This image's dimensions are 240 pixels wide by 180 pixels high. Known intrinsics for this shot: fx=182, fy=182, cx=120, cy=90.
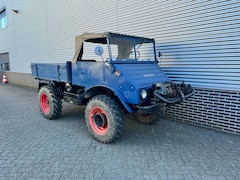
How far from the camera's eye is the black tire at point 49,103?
4.92m

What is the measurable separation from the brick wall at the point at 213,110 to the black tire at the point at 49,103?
10.8ft

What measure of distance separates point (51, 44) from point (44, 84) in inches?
185

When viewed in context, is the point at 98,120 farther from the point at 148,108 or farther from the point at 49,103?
the point at 49,103

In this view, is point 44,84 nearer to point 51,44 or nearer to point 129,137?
point 129,137

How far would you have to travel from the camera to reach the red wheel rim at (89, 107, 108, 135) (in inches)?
146

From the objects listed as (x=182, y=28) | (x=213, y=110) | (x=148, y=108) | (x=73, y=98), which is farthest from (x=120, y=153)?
(x=182, y=28)

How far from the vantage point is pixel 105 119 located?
3697 millimetres

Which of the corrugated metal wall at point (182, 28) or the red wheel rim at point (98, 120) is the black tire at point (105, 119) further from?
the corrugated metal wall at point (182, 28)

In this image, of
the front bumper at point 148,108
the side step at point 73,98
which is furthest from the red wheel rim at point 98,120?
the front bumper at point 148,108

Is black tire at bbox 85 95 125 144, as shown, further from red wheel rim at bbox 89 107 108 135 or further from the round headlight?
the round headlight

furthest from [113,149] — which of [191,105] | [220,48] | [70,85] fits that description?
[220,48]

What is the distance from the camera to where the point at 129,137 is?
402 centimetres

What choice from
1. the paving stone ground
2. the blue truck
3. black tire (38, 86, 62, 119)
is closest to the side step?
the blue truck

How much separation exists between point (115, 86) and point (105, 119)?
72 cm
